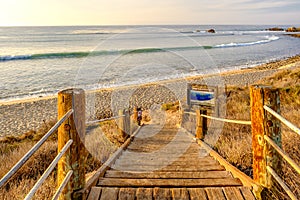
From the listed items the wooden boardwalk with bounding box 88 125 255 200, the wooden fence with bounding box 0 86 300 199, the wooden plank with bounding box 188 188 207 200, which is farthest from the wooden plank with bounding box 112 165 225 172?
the wooden fence with bounding box 0 86 300 199

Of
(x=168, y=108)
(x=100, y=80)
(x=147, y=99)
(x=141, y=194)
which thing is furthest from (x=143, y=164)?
(x=100, y=80)

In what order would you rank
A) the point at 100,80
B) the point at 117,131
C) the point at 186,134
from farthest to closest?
the point at 100,80
the point at 117,131
the point at 186,134

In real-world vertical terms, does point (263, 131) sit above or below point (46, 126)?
above

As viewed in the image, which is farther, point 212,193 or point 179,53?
point 179,53

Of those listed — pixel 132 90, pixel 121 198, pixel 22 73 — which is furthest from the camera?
pixel 22 73

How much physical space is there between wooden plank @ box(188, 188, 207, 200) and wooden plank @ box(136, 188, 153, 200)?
437mm

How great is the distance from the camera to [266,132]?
9.69 feet

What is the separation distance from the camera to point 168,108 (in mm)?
14484

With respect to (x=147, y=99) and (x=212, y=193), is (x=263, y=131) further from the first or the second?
(x=147, y=99)

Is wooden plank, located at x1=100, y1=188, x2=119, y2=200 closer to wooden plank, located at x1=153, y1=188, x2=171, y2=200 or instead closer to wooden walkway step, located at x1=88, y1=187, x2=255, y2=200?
wooden walkway step, located at x1=88, y1=187, x2=255, y2=200

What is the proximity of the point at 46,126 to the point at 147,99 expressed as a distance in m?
7.59

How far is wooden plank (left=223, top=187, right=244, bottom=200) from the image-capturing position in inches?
114

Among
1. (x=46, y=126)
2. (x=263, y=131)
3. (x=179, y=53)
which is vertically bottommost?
(x=46, y=126)

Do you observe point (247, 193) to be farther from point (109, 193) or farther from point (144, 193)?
point (109, 193)
